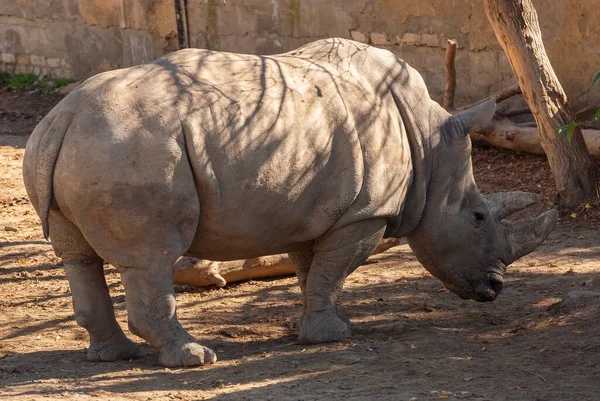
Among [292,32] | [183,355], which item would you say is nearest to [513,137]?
[292,32]

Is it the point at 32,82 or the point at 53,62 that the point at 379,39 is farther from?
the point at 32,82

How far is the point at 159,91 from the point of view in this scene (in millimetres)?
5371

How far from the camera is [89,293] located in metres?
5.71

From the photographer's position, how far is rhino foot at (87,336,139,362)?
5.80 metres

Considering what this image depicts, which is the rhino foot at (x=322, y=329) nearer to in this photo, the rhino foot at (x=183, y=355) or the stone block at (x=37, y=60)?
the rhino foot at (x=183, y=355)

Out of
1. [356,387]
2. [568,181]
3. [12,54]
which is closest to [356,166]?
[356,387]

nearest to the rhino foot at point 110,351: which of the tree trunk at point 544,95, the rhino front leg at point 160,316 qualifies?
the rhino front leg at point 160,316

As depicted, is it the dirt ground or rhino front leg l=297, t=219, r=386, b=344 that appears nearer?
the dirt ground

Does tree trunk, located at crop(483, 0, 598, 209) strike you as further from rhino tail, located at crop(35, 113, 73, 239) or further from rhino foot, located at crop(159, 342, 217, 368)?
A: rhino tail, located at crop(35, 113, 73, 239)

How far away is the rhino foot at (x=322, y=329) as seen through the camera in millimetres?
6125

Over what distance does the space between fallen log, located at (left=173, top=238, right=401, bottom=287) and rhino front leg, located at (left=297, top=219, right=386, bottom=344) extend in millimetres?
1278

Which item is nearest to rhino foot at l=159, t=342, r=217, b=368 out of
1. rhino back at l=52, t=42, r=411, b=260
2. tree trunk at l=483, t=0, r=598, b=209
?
rhino back at l=52, t=42, r=411, b=260

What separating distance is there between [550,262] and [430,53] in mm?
4606

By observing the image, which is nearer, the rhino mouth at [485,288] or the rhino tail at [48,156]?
the rhino tail at [48,156]
